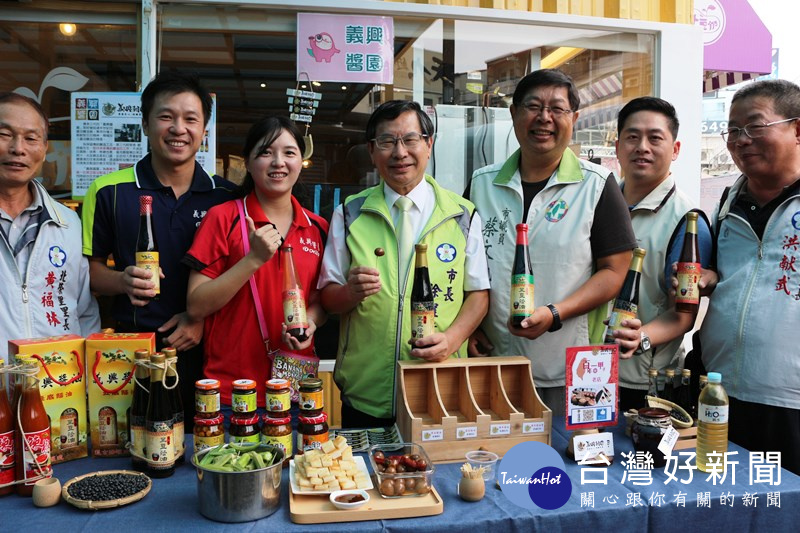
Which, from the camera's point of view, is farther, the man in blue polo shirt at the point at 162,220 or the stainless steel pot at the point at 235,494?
the man in blue polo shirt at the point at 162,220

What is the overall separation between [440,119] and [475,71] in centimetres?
43

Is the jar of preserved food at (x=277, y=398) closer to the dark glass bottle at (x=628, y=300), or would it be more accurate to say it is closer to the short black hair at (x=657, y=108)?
the dark glass bottle at (x=628, y=300)

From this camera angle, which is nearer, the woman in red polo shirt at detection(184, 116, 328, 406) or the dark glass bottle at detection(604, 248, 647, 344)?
the dark glass bottle at detection(604, 248, 647, 344)

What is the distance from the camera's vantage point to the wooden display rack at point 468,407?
191 centimetres

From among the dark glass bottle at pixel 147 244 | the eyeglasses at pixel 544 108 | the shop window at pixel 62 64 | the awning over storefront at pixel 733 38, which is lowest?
the dark glass bottle at pixel 147 244

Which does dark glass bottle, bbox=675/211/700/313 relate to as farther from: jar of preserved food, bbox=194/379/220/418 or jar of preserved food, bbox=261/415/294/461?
jar of preserved food, bbox=194/379/220/418

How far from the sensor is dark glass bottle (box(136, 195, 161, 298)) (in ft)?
7.19

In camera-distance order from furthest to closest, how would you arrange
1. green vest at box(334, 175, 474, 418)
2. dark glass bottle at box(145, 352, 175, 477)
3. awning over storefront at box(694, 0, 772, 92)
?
awning over storefront at box(694, 0, 772, 92) → green vest at box(334, 175, 474, 418) → dark glass bottle at box(145, 352, 175, 477)

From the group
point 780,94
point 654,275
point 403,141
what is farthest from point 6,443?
point 780,94

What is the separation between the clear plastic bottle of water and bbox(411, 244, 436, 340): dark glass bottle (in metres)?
0.89

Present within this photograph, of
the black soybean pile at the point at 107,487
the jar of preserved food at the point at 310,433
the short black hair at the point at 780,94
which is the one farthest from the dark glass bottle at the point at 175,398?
the short black hair at the point at 780,94

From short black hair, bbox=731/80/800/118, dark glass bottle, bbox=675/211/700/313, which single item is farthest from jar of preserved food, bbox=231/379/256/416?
short black hair, bbox=731/80/800/118

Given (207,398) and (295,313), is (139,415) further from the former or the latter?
(295,313)

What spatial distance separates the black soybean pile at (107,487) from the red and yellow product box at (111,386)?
0.22 m
